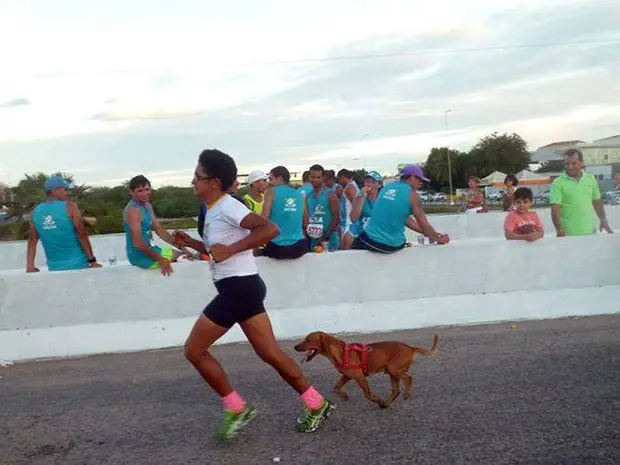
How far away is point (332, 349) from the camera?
17.8 ft

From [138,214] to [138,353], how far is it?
151 cm

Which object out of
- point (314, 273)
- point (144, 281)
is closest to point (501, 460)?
point (314, 273)

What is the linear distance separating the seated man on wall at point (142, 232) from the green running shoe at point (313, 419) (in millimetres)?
3330

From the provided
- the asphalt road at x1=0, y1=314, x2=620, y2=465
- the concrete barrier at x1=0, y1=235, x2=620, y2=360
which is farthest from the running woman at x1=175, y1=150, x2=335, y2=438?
the concrete barrier at x1=0, y1=235, x2=620, y2=360

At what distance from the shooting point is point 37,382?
6.96 meters

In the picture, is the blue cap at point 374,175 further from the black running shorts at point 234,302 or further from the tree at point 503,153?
the tree at point 503,153

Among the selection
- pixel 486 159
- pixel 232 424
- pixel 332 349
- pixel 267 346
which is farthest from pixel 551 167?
pixel 232 424

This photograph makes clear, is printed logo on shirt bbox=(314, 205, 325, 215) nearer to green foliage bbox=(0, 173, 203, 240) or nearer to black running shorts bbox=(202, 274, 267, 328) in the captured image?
black running shorts bbox=(202, 274, 267, 328)

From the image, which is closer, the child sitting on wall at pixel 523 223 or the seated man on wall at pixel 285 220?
the seated man on wall at pixel 285 220

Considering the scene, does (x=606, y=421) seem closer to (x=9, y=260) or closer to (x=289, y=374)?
(x=289, y=374)

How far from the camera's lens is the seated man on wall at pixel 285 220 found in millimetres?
8328

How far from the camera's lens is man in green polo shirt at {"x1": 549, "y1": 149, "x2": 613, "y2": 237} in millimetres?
9539

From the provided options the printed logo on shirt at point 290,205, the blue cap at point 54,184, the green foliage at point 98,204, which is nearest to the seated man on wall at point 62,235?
the blue cap at point 54,184

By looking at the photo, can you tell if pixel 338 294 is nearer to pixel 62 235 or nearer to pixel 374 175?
pixel 62 235
